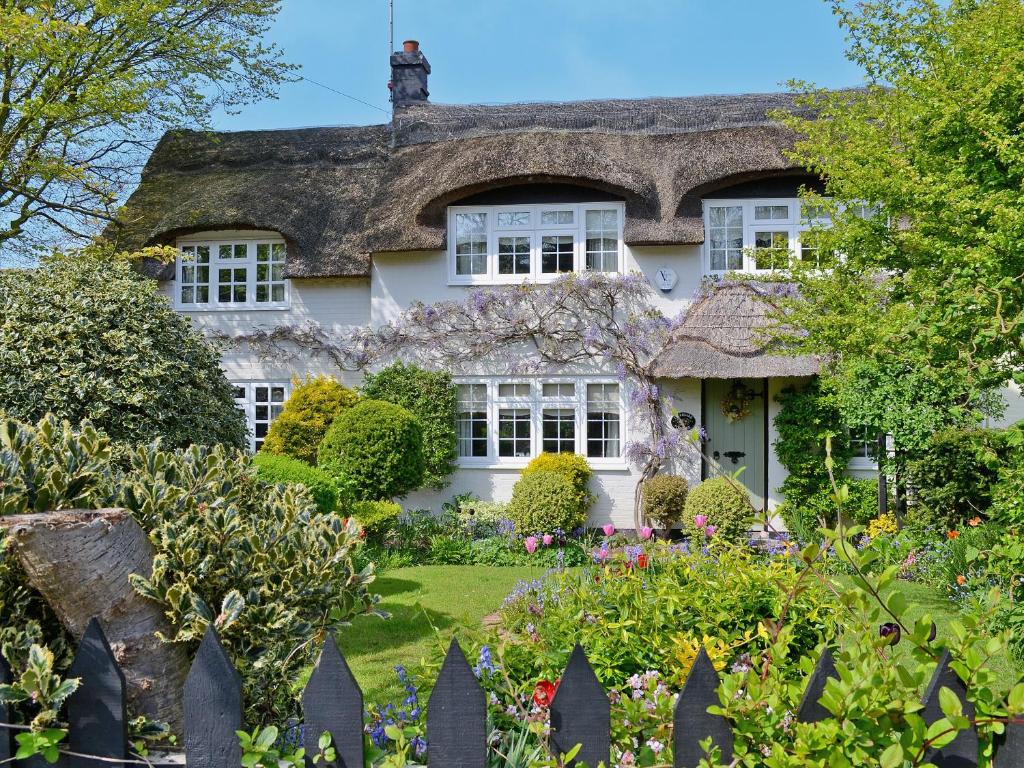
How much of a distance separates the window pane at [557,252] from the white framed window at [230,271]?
481 centimetres

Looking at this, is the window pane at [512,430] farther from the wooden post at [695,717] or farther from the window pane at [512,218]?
the wooden post at [695,717]

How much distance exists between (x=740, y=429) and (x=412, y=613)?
302 inches

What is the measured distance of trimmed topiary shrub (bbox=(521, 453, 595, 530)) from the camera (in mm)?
13039

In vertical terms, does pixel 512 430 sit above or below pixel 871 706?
above

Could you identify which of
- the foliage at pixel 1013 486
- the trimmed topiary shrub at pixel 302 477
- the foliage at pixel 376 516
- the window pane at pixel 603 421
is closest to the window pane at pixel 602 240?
the window pane at pixel 603 421

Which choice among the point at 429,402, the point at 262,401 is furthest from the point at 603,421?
the point at 262,401

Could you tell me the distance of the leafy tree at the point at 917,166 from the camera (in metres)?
7.14

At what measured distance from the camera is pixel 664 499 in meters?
12.9

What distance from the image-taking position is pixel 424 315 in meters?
14.3

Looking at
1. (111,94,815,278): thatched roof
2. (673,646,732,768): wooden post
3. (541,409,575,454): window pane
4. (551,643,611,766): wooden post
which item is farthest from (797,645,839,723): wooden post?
(541,409,575,454): window pane

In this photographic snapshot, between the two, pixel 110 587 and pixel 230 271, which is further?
pixel 230 271

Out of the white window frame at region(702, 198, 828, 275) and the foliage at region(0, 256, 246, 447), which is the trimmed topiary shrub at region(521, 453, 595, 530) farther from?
the foliage at region(0, 256, 246, 447)

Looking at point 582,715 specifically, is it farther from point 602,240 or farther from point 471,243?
point 471,243

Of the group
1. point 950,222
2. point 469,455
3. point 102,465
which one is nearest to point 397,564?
point 469,455
